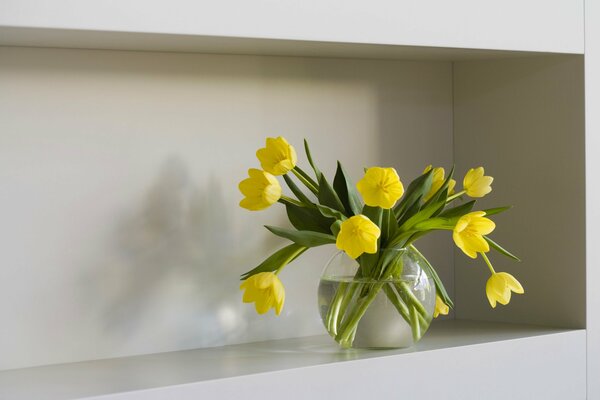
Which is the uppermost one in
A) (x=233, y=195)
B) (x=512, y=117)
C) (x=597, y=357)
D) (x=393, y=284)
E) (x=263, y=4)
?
(x=263, y=4)

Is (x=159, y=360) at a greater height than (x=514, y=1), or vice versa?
(x=514, y=1)

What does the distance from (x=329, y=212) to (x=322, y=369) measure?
0.21 meters

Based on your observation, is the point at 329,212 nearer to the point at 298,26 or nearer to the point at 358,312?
the point at 358,312

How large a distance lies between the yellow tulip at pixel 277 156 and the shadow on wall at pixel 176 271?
11 cm

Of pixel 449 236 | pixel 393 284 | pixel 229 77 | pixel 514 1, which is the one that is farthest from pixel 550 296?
pixel 229 77

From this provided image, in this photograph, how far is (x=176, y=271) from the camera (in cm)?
133

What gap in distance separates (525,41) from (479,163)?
10.2 inches

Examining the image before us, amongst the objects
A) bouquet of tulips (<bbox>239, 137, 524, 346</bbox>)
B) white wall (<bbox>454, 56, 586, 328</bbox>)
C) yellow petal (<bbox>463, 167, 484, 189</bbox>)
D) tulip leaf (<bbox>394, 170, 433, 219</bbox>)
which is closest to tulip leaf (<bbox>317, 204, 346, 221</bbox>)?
bouquet of tulips (<bbox>239, 137, 524, 346</bbox>)

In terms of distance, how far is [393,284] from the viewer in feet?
4.17

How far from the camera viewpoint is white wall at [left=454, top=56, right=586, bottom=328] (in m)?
1.42

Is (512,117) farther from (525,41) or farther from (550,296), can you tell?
(550,296)

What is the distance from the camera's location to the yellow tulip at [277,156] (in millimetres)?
1255

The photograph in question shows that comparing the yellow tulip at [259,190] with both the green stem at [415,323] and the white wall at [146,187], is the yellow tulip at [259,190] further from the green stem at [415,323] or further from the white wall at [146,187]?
the green stem at [415,323]

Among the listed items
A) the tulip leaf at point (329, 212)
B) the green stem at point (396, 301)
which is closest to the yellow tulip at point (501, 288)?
the green stem at point (396, 301)
